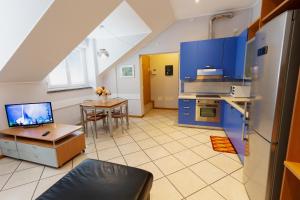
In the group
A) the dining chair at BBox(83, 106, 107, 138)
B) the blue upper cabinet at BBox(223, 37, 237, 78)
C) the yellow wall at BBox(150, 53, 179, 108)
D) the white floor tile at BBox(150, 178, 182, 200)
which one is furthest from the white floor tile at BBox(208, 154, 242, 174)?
the yellow wall at BBox(150, 53, 179, 108)

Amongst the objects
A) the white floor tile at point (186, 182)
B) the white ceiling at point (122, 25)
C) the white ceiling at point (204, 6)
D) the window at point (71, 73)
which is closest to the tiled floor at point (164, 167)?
the white floor tile at point (186, 182)

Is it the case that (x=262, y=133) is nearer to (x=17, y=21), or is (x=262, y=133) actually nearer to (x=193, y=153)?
(x=193, y=153)

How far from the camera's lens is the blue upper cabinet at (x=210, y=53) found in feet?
11.6

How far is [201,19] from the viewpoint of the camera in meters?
3.94

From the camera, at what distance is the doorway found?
5.68 metres

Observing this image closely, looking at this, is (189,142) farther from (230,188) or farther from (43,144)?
(43,144)

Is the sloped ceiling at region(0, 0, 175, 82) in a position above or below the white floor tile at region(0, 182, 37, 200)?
above

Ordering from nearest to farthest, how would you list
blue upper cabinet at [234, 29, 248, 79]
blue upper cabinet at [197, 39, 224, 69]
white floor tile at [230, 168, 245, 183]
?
white floor tile at [230, 168, 245, 183], blue upper cabinet at [234, 29, 248, 79], blue upper cabinet at [197, 39, 224, 69]

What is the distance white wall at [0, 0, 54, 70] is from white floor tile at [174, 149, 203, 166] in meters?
2.76

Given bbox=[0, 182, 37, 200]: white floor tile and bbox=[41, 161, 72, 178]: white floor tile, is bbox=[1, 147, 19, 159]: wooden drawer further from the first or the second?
bbox=[0, 182, 37, 200]: white floor tile

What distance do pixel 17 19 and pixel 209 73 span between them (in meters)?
3.60

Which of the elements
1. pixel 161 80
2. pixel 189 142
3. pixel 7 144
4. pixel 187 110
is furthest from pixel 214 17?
pixel 7 144

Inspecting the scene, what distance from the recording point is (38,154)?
2.34 metres

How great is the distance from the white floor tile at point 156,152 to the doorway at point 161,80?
8.89 ft
